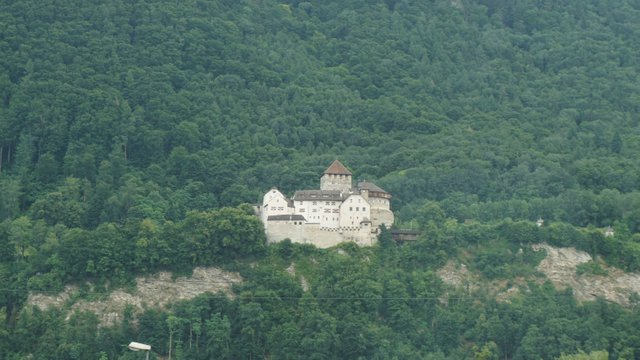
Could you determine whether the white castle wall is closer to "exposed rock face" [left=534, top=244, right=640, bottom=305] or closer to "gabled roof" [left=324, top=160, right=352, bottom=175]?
"gabled roof" [left=324, top=160, right=352, bottom=175]

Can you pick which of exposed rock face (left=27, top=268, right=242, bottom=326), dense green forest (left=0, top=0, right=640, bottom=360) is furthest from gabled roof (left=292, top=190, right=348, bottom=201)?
exposed rock face (left=27, top=268, right=242, bottom=326)

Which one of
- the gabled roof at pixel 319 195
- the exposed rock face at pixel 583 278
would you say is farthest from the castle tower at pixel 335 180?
the exposed rock face at pixel 583 278

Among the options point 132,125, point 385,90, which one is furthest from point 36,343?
point 385,90

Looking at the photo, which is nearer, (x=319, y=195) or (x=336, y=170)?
(x=319, y=195)

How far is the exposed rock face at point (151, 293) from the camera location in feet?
302

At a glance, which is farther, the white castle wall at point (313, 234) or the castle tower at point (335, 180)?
the castle tower at point (335, 180)

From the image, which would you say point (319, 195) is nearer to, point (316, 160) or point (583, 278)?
point (316, 160)

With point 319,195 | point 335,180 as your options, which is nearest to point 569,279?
point 335,180

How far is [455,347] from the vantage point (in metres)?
93.1

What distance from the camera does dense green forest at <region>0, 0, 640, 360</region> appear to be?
3632 inches

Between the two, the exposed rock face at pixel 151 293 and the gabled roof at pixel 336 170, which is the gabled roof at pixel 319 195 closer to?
the gabled roof at pixel 336 170

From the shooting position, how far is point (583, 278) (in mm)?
100500

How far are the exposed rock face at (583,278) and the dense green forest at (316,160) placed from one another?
126 cm

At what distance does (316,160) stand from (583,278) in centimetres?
2859
